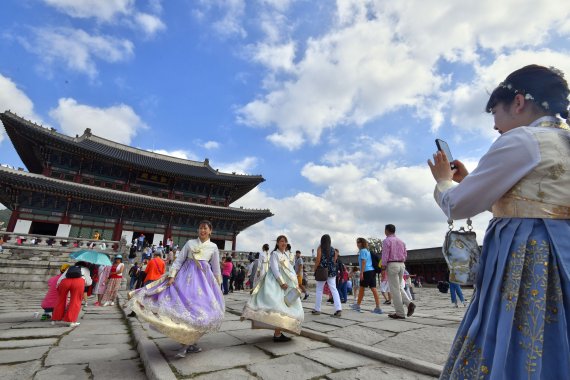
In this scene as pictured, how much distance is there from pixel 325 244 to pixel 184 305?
3380mm

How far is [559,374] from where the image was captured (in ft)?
3.18

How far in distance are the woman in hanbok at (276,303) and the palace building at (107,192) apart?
58.7 feet

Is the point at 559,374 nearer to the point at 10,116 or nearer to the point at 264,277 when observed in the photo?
the point at 264,277

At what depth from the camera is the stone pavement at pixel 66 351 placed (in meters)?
2.72

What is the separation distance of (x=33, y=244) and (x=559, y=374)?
1775cm

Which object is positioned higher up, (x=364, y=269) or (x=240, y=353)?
(x=364, y=269)

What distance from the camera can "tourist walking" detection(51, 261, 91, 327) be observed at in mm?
5031

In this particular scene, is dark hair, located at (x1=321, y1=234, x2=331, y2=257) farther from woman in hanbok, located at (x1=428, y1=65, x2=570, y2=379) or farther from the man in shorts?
woman in hanbok, located at (x1=428, y1=65, x2=570, y2=379)

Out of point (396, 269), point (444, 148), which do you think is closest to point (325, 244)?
point (396, 269)

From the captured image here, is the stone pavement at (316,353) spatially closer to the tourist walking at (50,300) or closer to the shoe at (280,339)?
the shoe at (280,339)

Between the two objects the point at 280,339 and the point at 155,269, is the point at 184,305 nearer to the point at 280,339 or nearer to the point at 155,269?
the point at 280,339

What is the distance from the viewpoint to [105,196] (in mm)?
18234

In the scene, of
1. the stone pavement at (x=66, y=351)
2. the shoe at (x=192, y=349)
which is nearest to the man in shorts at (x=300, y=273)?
the shoe at (x=192, y=349)

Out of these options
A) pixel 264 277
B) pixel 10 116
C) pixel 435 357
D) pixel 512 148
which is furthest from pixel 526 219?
pixel 10 116
